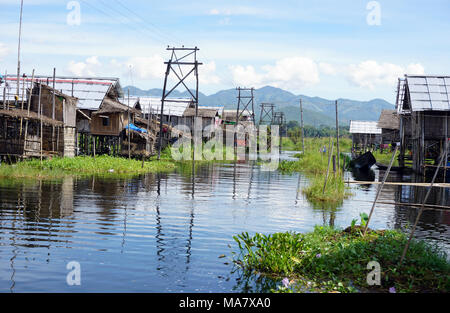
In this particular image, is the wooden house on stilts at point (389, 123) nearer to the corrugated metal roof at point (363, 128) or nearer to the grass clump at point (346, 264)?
the corrugated metal roof at point (363, 128)

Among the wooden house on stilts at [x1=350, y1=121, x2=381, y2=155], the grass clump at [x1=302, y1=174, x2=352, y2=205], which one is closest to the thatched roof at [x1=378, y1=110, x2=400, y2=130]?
the wooden house on stilts at [x1=350, y1=121, x2=381, y2=155]

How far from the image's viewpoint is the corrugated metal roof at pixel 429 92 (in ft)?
87.2

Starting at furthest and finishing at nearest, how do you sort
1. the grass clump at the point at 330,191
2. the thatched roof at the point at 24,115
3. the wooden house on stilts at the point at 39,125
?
the wooden house on stilts at the point at 39,125 < the thatched roof at the point at 24,115 < the grass clump at the point at 330,191

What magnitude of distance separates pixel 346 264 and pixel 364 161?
89.7ft

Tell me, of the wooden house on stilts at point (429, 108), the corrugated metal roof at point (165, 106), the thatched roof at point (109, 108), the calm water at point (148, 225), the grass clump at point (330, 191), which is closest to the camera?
the calm water at point (148, 225)

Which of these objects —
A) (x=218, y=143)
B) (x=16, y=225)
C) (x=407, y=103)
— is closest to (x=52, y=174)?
(x=16, y=225)

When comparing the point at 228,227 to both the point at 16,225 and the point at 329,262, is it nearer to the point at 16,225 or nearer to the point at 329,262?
the point at 329,262

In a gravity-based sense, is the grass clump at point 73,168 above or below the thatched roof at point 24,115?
below

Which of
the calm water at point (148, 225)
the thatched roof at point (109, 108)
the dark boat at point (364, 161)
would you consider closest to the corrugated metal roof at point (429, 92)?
the dark boat at point (364, 161)

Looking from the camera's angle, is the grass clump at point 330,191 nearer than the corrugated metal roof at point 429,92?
Yes

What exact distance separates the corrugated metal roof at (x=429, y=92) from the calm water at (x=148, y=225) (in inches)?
276
